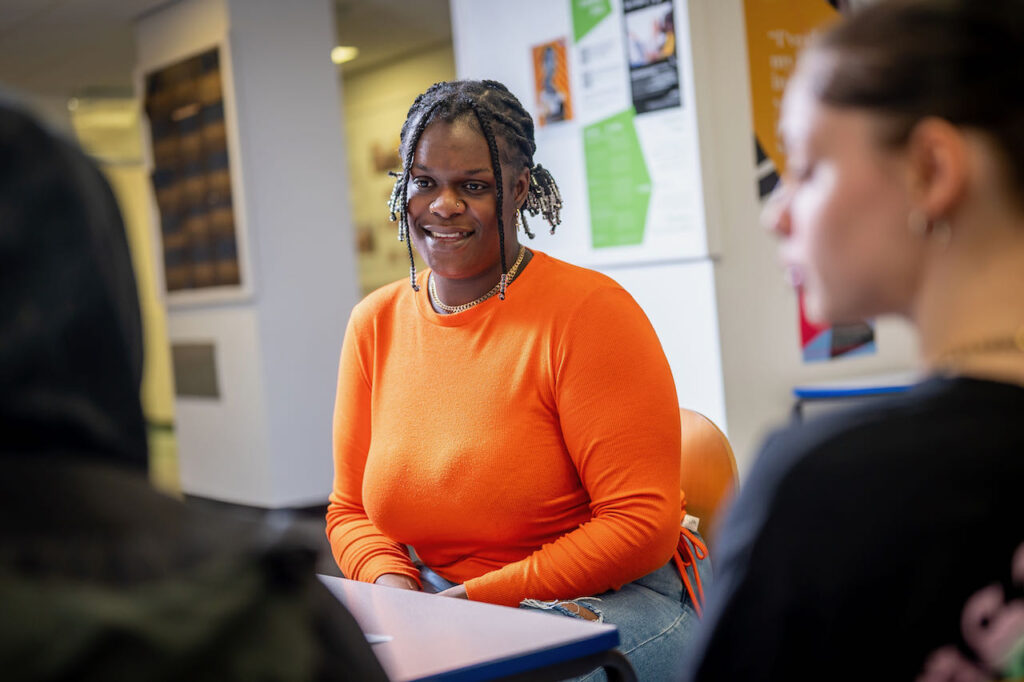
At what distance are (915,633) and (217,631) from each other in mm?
468

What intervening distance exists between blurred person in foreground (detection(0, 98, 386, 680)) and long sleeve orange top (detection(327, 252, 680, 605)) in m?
1.21

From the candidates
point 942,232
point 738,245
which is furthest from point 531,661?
point 738,245

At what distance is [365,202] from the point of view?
847 cm

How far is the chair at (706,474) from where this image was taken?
201 centimetres

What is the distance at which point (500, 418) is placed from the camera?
185 centimetres

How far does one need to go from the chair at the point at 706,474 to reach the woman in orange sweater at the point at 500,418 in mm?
116

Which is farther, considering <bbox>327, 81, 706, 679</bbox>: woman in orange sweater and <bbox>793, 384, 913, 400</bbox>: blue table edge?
<bbox>793, 384, 913, 400</bbox>: blue table edge

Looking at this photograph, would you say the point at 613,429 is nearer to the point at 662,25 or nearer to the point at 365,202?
the point at 662,25

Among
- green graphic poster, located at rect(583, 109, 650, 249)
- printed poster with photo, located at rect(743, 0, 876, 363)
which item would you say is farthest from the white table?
printed poster with photo, located at rect(743, 0, 876, 363)

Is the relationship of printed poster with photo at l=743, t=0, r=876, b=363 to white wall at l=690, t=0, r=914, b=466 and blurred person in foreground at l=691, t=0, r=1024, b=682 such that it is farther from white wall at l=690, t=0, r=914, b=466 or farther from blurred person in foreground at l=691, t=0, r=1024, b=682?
blurred person in foreground at l=691, t=0, r=1024, b=682

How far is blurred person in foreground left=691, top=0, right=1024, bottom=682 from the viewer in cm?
74

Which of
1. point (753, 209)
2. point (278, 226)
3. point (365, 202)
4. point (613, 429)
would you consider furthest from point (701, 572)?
point (365, 202)

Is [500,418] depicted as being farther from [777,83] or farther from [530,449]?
[777,83]

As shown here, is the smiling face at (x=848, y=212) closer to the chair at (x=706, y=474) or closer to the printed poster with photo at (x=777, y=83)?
the chair at (x=706, y=474)
